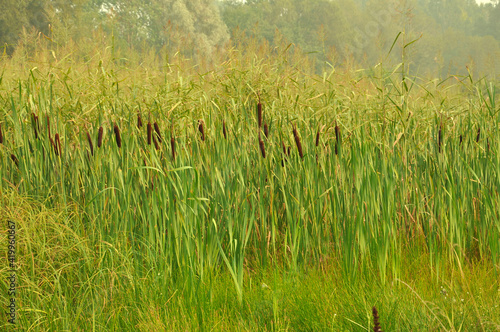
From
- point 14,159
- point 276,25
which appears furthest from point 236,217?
point 276,25

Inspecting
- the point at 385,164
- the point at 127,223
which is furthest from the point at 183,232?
the point at 385,164

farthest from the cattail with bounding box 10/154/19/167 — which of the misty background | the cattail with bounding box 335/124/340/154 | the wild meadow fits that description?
the misty background

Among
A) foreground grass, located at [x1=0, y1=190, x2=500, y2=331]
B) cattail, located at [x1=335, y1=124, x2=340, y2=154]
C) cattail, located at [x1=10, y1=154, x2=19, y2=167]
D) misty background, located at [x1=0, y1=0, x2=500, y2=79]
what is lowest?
foreground grass, located at [x1=0, y1=190, x2=500, y2=331]

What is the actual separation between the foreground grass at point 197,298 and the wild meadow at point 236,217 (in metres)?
0.01

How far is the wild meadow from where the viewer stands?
2.20 metres

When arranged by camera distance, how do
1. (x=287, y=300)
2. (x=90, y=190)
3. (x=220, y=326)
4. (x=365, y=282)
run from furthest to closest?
(x=90, y=190) < (x=365, y=282) < (x=287, y=300) < (x=220, y=326)

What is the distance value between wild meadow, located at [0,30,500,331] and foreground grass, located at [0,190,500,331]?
0.01 m

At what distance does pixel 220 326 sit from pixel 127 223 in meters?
0.96

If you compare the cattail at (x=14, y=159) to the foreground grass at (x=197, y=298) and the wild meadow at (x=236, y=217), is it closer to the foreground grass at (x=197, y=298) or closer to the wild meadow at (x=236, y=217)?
the wild meadow at (x=236, y=217)

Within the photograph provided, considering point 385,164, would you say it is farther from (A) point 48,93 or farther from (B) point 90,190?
(A) point 48,93

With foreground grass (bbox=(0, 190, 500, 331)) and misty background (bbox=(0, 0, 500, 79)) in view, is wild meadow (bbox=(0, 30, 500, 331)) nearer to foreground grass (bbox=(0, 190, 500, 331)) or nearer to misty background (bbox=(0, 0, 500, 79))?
foreground grass (bbox=(0, 190, 500, 331))

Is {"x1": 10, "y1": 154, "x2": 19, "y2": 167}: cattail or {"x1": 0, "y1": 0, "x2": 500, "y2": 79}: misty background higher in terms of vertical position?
{"x1": 0, "y1": 0, "x2": 500, "y2": 79}: misty background

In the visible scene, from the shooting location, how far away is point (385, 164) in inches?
109

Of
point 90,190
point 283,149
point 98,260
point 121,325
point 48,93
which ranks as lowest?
point 121,325
